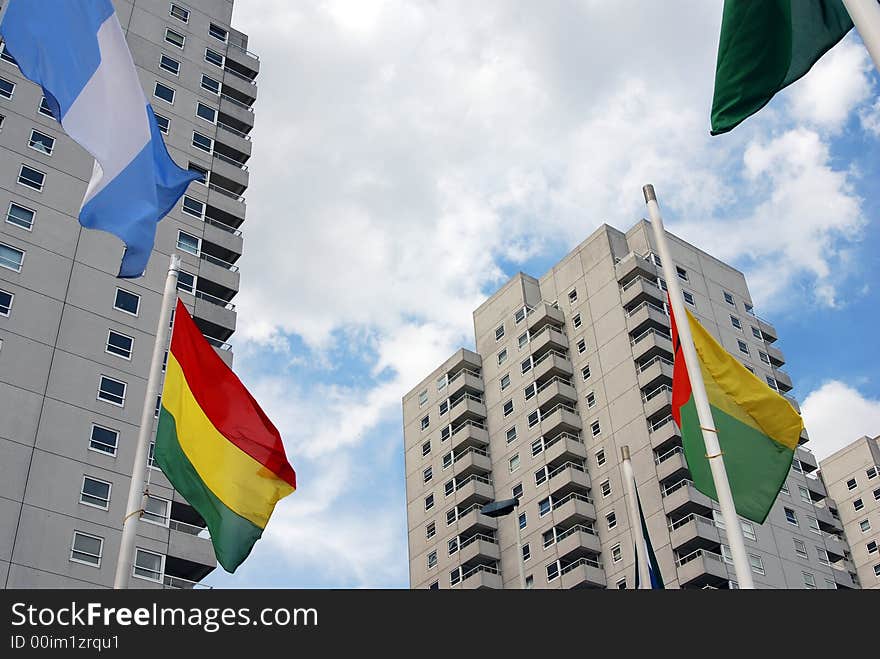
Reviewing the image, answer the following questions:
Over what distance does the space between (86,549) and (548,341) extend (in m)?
44.9

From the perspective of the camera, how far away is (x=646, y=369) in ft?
236

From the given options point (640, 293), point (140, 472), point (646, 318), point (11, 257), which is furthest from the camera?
point (640, 293)

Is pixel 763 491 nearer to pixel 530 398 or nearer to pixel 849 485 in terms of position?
pixel 530 398

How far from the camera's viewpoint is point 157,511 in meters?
45.3

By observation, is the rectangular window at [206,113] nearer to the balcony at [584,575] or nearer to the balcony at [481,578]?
the balcony at [481,578]

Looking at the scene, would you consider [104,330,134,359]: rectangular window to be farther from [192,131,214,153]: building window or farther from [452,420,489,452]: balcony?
[452,420,489,452]: balcony

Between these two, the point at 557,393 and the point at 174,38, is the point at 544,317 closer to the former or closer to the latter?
the point at 557,393

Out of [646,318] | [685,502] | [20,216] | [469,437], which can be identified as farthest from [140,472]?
[469,437]

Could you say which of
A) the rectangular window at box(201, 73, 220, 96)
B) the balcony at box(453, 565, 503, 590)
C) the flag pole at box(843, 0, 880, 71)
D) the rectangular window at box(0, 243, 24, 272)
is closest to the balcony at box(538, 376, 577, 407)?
the balcony at box(453, 565, 503, 590)

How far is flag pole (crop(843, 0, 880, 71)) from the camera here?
377 inches

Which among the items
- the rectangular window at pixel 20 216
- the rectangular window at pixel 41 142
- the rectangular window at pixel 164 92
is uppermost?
the rectangular window at pixel 164 92

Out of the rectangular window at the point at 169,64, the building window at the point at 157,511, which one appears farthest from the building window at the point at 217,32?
the building window at the point at 157,511

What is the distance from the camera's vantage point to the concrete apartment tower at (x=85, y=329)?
41281mm

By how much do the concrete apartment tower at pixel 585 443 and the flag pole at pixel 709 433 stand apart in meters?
48.3
